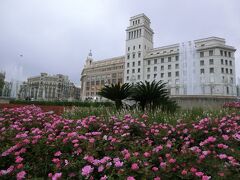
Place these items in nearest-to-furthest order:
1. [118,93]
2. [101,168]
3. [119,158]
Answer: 1. [101,168]
2. [119,158]
3. [118,93]

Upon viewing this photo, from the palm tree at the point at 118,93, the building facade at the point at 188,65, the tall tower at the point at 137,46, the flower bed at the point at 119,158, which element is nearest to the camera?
the flower bed at the point at 119,158

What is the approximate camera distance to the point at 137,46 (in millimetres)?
75875

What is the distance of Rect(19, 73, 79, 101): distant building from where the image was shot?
474ft

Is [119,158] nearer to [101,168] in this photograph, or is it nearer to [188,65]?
[101,168]

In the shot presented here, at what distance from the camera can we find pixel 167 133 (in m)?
4.66

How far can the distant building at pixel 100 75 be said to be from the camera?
3396 inches

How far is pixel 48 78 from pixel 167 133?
155265 mm

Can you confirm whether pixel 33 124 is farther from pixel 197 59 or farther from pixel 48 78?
pixel 48 78

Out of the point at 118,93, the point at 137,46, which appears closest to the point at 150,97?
the point at 118,93

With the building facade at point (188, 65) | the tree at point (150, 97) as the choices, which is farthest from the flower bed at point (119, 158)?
the building facade at point (188, 65)

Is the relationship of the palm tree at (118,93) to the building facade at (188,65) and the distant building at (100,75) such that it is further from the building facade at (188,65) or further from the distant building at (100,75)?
the distant building at (100,75)

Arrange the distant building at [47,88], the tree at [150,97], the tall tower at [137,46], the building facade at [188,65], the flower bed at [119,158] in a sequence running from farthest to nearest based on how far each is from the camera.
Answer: the distant building at [47,88] < the tall tower at [137,46] < the building facade at [188,65] < the tree at [150,97] < the flower bed at [119,158]

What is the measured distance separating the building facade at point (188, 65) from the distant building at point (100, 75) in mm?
10021

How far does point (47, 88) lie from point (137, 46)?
307ft
